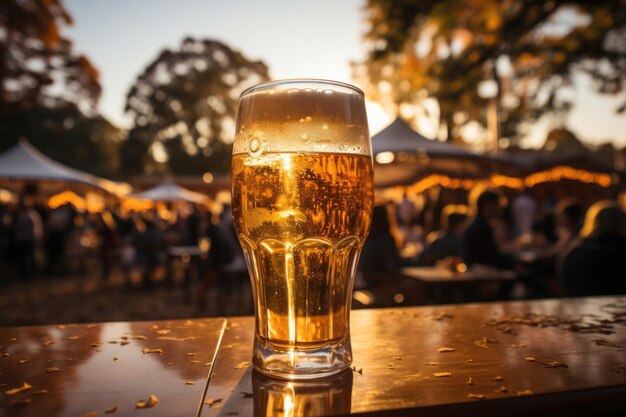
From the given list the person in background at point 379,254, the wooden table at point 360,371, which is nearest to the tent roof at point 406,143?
the person in background at point 379,254

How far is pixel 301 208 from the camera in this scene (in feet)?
2.25

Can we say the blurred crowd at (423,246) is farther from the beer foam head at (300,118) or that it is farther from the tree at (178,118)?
the tree at (178,118)

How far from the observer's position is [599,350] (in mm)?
729

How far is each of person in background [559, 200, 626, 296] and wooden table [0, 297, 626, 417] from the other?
3122mm

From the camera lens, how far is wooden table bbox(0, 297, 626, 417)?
517 mm

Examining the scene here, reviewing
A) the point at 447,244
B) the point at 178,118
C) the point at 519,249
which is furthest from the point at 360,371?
the point at 178,118

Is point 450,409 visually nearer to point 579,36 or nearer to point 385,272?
point 385,272

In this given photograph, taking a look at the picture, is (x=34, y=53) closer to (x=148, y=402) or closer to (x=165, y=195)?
(x=165, y=195)

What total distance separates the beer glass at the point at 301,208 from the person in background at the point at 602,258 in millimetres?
3649

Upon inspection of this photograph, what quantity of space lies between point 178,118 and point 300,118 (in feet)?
96.1

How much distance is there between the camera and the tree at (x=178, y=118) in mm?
28219

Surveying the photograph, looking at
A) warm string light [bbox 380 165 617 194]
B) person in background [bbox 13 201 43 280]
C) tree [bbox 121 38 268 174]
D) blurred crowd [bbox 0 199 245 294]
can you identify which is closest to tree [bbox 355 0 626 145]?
warm string light [bbox 380 165 617 194]

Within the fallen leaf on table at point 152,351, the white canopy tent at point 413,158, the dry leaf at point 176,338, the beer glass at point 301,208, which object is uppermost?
the white canopy tent at point 413,158

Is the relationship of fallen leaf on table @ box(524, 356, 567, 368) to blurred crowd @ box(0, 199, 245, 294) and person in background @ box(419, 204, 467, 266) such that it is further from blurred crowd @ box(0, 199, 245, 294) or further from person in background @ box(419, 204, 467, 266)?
blurred crowd @ box(0, 199, 245, 294)
